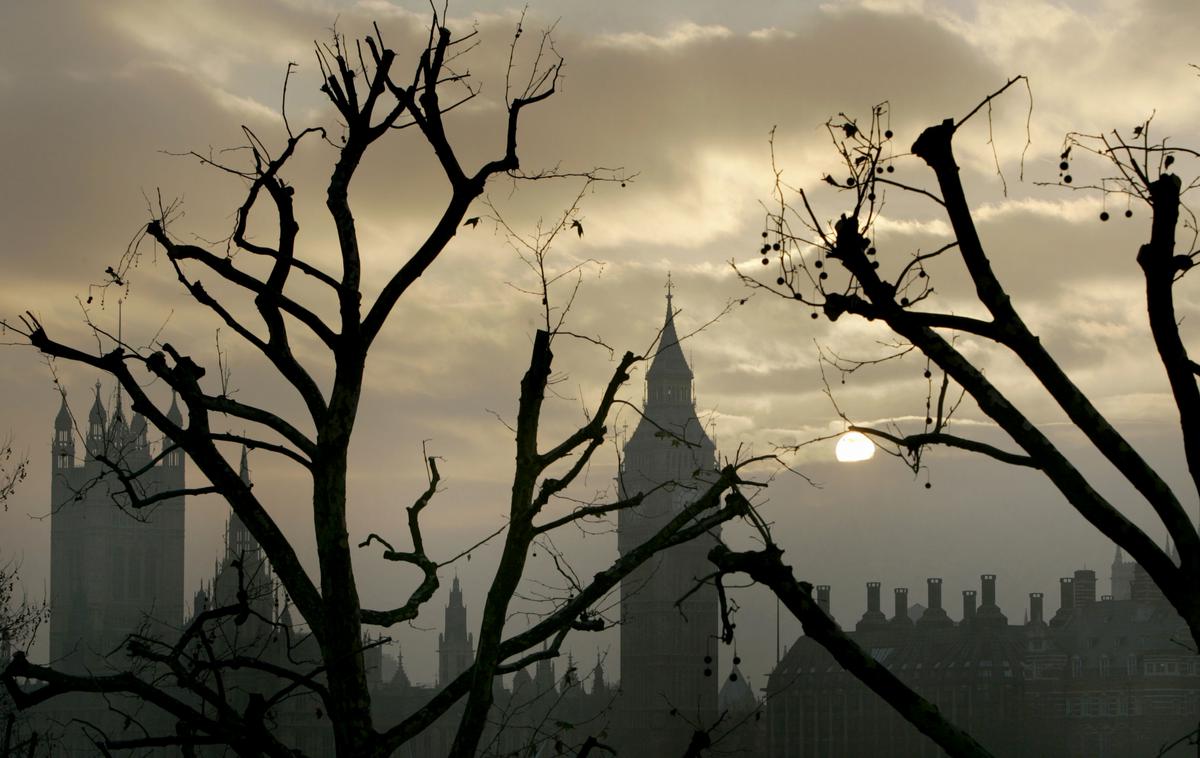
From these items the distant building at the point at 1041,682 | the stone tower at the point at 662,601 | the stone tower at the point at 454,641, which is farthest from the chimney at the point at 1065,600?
the stone tower at the point at 454,641

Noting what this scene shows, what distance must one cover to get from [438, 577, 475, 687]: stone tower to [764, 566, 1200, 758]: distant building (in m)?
68.2

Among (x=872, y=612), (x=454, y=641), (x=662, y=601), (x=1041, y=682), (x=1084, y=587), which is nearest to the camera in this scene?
(x=1041, y=682)

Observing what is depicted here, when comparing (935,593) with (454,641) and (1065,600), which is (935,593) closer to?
(1065,600)

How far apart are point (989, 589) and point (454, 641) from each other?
83.6m

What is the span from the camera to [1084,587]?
291 ft

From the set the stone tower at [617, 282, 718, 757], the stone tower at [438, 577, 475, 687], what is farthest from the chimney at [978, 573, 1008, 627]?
the stone tower at [438, 577, 475, 687]

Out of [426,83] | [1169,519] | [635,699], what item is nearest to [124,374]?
[426,83]

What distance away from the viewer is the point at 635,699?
123 metres

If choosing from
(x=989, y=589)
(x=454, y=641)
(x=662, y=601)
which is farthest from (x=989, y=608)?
(x=454, y=641)

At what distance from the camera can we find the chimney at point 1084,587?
290ft

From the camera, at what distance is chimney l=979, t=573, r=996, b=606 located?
89500 millimetres

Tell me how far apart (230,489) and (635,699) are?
119740mm

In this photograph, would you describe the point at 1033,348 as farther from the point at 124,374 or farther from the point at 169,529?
the point at 169,529

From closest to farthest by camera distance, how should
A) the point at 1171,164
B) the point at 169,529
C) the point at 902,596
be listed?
the point at 1171,164
the point at 902,596
the point at 169,529
